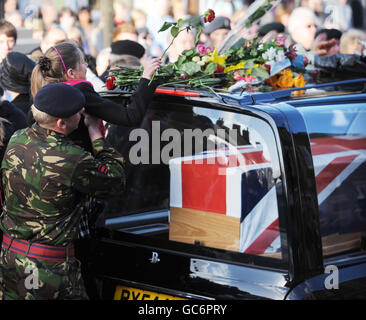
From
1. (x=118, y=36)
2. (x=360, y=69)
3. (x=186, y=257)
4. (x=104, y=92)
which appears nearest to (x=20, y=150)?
(x=104, y=92)

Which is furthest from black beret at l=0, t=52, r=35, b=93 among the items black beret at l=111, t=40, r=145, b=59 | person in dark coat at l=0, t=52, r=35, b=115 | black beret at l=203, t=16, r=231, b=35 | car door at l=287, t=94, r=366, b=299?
black beret at l=203, t=16, r=231, b=35

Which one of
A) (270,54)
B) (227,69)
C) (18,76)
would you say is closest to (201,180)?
(227,69)

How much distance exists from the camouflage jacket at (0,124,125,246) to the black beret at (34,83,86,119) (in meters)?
0.12

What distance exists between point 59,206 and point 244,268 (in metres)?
0.98

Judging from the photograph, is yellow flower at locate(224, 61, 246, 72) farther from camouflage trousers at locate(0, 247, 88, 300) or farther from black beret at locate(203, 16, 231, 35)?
black beret at locate(203, 16, 231, 35)

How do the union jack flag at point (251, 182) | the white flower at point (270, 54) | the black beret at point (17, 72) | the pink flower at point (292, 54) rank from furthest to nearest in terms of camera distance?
the black beret at point (17, 72) < the pink flower at point (292, 54) < the white flower at point (270, 54) < the union jack flag at point (251, 182)

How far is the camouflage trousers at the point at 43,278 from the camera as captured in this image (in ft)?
10.8

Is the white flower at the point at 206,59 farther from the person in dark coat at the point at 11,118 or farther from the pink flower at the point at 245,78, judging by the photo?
the person in dark coat at the point at 11,118

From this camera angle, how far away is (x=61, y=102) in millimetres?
3244

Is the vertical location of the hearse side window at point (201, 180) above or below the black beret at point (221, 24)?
below

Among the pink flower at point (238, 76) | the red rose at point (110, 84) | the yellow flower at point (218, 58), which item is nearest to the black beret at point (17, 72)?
the red rose at point (110, 84)

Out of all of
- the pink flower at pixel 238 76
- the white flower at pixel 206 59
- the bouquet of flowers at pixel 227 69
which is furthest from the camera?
the white flower at pixel 206 59

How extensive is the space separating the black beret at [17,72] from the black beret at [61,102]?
2.49 meters

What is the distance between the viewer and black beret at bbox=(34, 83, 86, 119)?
3244 mm
